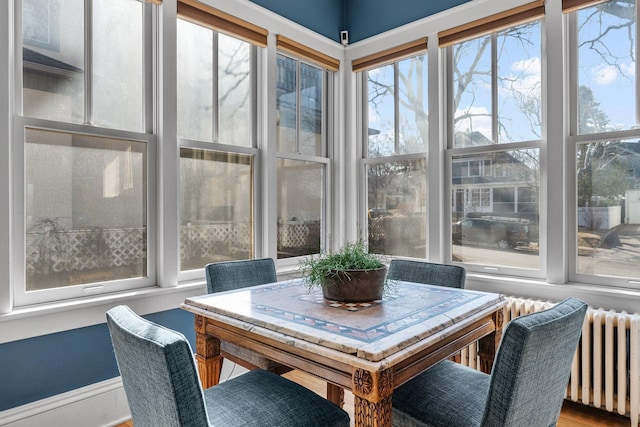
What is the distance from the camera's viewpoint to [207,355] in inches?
67.0

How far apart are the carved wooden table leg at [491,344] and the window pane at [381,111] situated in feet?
6.45

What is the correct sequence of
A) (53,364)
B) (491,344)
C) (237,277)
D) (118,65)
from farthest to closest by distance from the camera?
1. (118,65)
2. (237,277)
3. (53,364)
4. (491,344)

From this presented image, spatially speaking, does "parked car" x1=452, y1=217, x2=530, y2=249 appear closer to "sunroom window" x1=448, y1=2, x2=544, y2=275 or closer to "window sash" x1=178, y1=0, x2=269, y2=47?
"sunroom window" x1=448, y1=2, x2=544, y2=275

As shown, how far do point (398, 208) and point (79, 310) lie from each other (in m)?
2.46

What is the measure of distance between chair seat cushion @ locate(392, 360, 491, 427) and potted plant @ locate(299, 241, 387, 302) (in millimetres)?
392

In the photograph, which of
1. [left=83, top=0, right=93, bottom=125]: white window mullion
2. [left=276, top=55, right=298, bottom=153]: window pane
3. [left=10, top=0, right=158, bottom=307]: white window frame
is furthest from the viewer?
[left=276, top=55, right=298, bottom=153]: window pane

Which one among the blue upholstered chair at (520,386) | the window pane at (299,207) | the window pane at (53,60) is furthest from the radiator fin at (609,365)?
the window pane at (53,60)

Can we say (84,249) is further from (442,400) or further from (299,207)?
(442,400)

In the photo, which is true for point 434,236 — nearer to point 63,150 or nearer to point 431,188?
point 431,188

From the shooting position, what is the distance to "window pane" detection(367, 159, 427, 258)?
10.8 ft

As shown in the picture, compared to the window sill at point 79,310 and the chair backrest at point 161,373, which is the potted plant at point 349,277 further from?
the window sill at point 79,310

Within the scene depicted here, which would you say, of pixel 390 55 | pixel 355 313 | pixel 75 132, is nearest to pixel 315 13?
pixel 390 55

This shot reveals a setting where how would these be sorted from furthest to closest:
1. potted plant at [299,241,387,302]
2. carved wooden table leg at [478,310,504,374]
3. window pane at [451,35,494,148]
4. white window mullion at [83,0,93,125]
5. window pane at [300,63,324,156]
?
window pane at [300,63,324,156]
window pane at [451,35,494,148]
white window mullion at [83,0,93,125]
carved wooden table leg at [478,310,504,374]
potted plant at [299,241,387,302]

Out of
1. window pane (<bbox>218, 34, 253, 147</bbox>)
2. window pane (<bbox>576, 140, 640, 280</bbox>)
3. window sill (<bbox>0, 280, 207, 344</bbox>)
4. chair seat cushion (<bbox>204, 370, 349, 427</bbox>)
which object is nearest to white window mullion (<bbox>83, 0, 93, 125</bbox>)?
window pane (<bbox>218, 34, 253, 147</bbox>)
